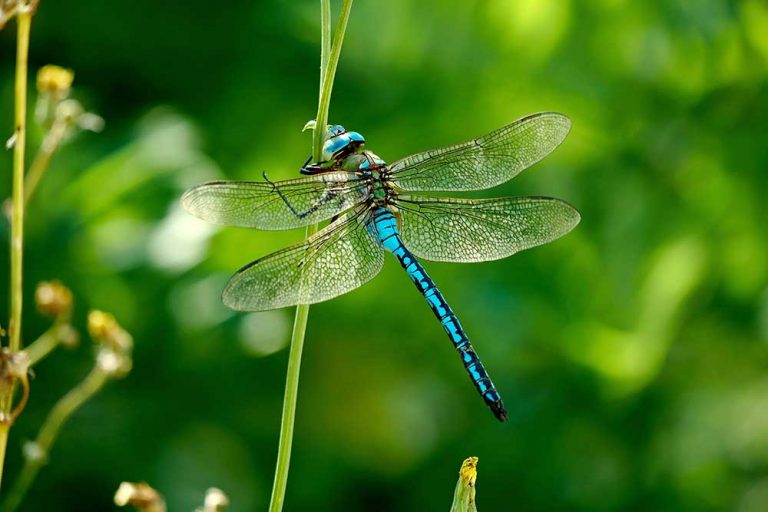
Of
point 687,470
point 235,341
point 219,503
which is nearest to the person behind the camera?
point 219,503

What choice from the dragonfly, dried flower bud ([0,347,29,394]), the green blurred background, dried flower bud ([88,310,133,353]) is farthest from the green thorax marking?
the green blurred background

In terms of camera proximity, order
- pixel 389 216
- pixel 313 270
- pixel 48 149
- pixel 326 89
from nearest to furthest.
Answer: pixel 326 89
pixel 48 149
pixel 313 270
pixel 389 216

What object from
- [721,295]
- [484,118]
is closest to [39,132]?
[484,118]

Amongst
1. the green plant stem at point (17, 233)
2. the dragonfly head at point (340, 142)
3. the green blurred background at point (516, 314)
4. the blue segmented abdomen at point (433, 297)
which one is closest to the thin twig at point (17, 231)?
the green plant stem at point (17, 233)

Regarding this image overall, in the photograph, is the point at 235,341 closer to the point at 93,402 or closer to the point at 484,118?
the point at 93,402

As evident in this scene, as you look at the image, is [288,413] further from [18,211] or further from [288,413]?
[18,211]

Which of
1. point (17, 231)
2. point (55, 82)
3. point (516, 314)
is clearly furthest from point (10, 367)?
point (516, 314)

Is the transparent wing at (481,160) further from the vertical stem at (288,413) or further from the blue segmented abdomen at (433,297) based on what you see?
the vertical stem at (288,413)

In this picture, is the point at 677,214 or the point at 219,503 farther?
the point at 677,214
